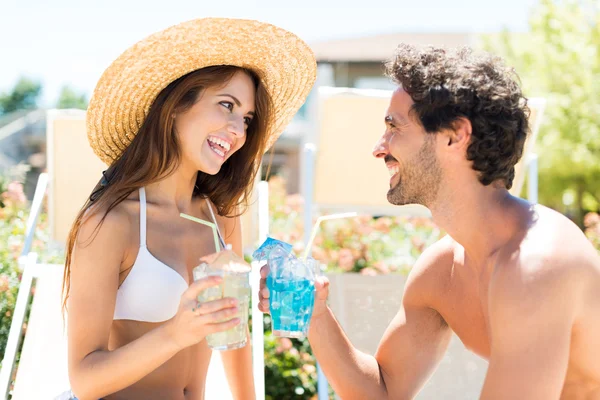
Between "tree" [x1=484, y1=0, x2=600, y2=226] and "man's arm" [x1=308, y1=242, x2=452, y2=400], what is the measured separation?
18014mm

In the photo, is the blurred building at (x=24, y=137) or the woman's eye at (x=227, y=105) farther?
the blurred building at (x=24, y=137)

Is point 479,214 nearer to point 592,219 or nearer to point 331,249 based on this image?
point 331,249

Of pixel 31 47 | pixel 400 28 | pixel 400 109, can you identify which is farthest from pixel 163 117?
pixel 31 47

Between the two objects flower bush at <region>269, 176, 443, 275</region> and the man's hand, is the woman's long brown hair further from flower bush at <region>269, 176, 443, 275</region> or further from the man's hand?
flower bush at <region>269, 176, 443, 275</region>

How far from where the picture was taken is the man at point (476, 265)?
227 centimetres

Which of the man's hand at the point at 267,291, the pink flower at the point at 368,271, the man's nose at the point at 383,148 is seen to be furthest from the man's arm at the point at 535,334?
the pink flower at the point at 368,271

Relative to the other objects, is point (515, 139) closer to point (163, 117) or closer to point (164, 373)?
point (163, 117)

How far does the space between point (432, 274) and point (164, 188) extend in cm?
113

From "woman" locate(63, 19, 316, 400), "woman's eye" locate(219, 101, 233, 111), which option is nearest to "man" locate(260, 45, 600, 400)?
"woman" locate(63, 19, 316, 400)

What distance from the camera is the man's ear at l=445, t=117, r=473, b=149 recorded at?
260cm

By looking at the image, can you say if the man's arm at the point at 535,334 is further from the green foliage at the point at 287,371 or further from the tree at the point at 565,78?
the tree at the point at 565,78

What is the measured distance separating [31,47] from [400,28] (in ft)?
64.0

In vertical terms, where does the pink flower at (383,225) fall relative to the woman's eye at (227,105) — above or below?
below

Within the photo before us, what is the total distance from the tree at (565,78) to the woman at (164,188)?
18.1 meters
